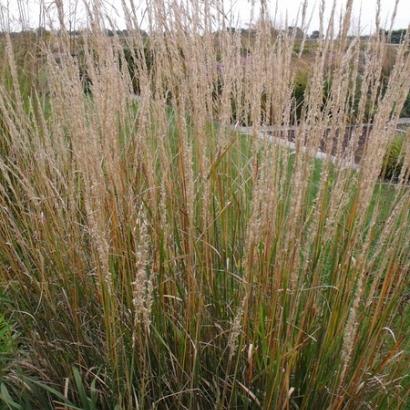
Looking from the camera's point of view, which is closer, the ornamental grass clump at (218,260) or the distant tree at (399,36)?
the ornamental grass clump at (218,260)

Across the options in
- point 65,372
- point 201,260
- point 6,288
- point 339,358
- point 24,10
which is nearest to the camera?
point 339,358

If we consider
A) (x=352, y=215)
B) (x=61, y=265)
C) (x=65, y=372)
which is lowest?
(x=65, y=372)

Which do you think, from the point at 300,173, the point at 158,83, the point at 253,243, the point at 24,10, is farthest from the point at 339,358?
the point at 24,10

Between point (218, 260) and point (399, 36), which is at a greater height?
point (399, 36)

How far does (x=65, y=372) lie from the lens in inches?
75.7

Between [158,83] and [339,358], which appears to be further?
→ [158,83]

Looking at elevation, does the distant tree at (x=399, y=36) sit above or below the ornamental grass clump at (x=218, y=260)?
above

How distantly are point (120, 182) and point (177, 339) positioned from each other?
541mm

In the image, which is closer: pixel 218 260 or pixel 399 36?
pixel 218 260

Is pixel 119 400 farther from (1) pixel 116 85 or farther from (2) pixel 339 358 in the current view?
(1) pixel 116 85

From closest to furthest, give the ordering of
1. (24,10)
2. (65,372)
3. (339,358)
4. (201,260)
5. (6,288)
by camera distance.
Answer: (339,358), (201,260), (65,372), (6,288), (24,10)

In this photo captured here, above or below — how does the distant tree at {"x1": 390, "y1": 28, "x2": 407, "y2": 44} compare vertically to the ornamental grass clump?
above

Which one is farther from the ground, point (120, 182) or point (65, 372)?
point (120, 182)

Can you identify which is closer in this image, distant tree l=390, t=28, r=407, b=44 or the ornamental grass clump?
the ornamental grass clump
